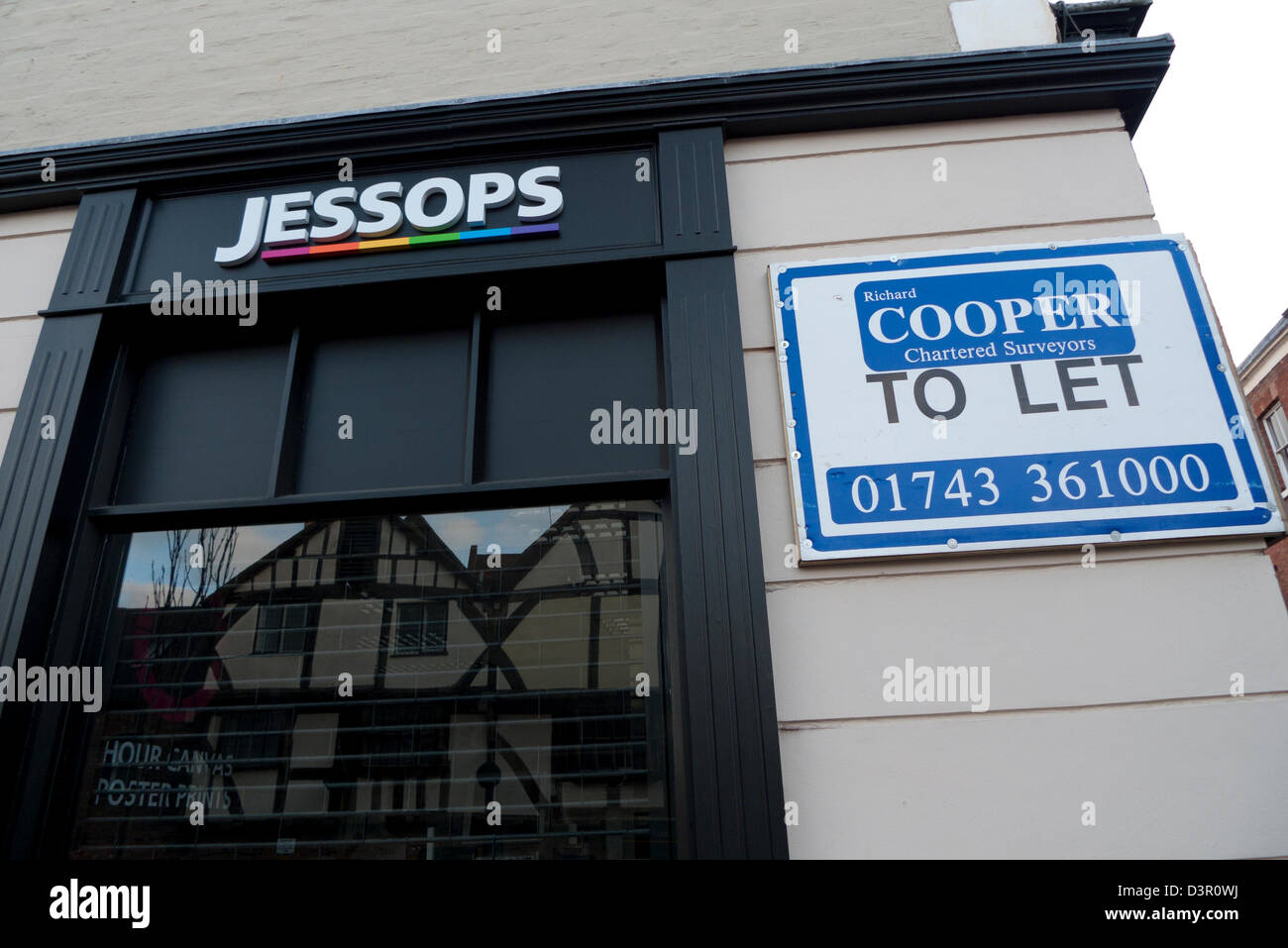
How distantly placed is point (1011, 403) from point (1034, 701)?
967 mm

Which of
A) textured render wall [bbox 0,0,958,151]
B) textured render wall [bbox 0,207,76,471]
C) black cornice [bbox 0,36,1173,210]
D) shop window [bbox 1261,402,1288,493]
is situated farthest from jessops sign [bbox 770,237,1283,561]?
shop window [bbox 1261,402,1288,493]

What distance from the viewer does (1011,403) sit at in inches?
96.0

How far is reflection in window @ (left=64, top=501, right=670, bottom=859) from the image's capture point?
233 centimetres

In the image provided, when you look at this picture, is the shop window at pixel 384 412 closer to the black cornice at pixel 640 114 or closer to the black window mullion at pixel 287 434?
the black window mullion at pixel 287 434

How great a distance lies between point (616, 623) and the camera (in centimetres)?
247

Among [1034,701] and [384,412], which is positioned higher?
[384,412]

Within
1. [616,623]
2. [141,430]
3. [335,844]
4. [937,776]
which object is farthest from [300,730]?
[937,776]

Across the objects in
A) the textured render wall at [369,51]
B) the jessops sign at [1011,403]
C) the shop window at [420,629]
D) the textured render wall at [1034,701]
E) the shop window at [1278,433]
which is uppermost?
the shop window at [1278,433]

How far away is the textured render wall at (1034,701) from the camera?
2045mm

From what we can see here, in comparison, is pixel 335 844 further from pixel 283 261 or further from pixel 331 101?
pixel 331 101

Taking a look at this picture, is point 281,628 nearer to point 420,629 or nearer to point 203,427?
point 420,629

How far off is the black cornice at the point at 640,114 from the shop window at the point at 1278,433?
1677 centimetres
